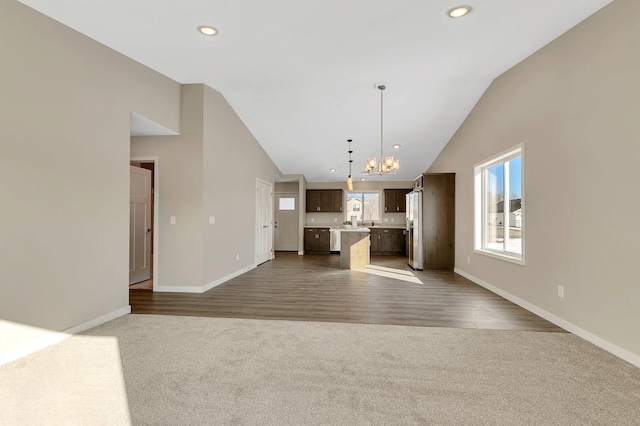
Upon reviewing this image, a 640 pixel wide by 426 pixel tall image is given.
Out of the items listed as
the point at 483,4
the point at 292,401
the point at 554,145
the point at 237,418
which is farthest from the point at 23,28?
the point at 554,145

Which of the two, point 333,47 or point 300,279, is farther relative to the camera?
point 300,279

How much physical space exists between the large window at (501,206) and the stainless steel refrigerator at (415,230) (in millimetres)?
1303

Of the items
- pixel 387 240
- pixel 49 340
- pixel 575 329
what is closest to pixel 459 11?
pixel 575 329

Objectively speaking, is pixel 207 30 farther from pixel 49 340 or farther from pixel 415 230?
pixel 415 230

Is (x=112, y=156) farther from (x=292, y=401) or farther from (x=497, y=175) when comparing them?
(x=497, y=175)

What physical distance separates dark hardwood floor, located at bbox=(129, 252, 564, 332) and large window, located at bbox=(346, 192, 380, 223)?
14.6 feet

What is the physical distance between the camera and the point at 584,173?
118 inches

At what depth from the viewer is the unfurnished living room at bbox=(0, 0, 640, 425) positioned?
80.7 inches

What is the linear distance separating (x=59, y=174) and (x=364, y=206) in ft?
27.6

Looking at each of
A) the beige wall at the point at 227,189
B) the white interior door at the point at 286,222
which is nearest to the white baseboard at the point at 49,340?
the beige wall at the point at 227,189

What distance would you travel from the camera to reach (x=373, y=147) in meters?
7.37

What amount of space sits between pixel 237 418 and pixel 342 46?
12.3ft

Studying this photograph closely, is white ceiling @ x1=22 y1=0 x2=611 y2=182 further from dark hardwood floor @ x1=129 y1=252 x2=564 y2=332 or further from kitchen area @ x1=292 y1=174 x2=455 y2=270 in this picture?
kitchen area @ x1=292 y1=174 x2=455 y2=270

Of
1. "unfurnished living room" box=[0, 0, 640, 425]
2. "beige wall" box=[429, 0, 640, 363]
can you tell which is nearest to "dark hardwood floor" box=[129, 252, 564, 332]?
"unfurnished living room" box=[0, 0, 640, 425]
